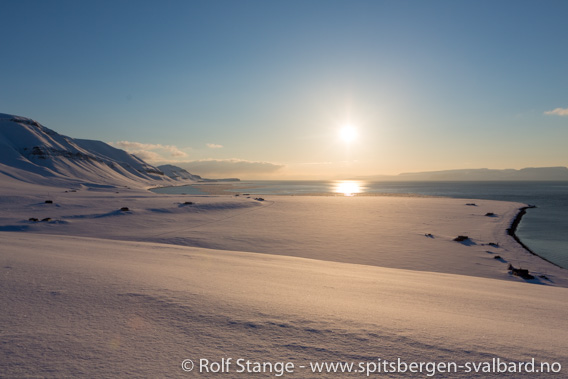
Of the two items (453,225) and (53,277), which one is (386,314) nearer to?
(53,277)

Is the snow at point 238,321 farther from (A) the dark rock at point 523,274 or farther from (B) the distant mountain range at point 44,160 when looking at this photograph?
(B) the distant mountain range at point 44,160

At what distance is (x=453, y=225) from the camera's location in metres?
28.6

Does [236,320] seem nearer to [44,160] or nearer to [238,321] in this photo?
[238,321]

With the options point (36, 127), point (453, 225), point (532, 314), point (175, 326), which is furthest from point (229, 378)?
point (36, 127)

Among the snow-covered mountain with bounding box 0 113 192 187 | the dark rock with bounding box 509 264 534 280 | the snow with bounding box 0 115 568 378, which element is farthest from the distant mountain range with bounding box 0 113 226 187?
the dark rock with bounding box 509 264 534 280

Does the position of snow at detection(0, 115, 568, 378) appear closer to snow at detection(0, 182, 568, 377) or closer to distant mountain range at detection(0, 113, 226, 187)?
snow at detection(0, 182, 568, 377)

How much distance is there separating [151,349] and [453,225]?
3188cm

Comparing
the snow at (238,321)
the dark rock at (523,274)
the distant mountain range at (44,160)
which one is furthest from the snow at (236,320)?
the distant mountain range at (44,160)

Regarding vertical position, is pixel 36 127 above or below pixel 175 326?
above

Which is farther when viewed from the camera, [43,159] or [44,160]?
[43,159]

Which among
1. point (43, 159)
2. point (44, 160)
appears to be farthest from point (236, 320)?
point (43, 159)

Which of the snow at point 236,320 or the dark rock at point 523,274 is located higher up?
the snow at point 236,320

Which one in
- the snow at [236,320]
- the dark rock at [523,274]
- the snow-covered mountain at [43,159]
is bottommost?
the dark rock at [523,274]

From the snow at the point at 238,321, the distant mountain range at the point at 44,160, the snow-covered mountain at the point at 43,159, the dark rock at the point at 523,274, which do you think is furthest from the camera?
the snow-covered mountain at the point at 43,159
